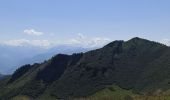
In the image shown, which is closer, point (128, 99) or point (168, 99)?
point (168, 99)

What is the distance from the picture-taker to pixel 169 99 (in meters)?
135

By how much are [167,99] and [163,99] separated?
5.67 m

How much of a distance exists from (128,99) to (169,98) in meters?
54.3

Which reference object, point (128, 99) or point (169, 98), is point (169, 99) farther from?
point (128, 99)

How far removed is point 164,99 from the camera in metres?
139

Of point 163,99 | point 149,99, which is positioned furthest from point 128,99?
point 163,99

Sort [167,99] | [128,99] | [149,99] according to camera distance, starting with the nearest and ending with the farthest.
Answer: [167,99], [149,99], [128,99]

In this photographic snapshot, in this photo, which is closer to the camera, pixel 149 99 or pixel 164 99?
pixel 164 99

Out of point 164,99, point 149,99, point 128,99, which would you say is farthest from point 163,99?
point 128,99

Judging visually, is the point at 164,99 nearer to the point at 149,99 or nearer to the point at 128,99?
the point at 149,99

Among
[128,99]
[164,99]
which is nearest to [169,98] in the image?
[164,99]

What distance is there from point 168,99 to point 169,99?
1.48ft

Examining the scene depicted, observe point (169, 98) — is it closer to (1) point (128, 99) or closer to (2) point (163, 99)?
(2) point (163, 99)

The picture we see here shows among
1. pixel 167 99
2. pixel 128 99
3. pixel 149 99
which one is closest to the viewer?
pixel 167 99
